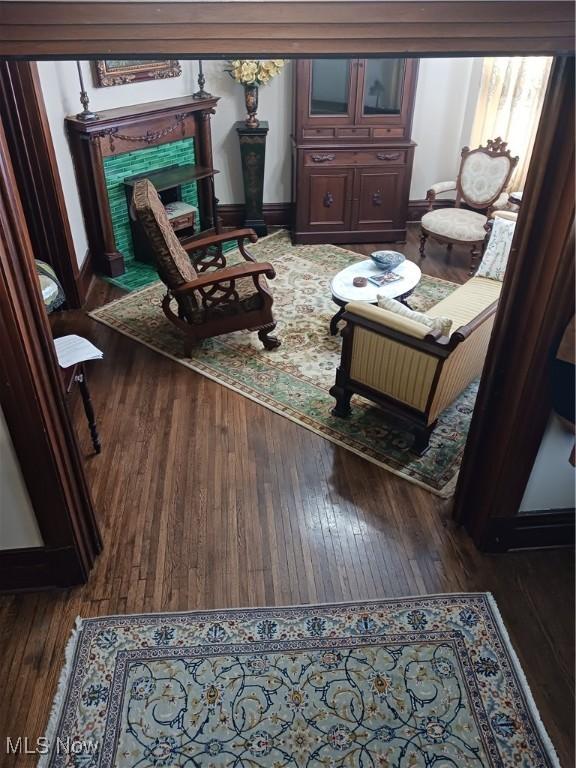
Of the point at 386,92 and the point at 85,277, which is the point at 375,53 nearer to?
the point at 85,277

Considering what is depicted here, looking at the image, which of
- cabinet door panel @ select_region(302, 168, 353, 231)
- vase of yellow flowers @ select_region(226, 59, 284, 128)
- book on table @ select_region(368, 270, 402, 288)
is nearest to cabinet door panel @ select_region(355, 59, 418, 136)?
cabinet door panel @ select_region(302, 168, 353, 231)

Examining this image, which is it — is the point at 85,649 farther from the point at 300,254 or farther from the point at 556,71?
the point at 300,254

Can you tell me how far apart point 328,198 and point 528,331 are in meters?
3.68

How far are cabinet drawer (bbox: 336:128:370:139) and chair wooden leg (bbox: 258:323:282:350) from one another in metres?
2.23

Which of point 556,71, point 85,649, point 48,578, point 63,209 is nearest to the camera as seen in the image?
point 556,71

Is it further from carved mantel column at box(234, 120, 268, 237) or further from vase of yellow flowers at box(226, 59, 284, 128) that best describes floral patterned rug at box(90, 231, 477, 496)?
vase of yellow flowers at box(226, 59, 284, 128)

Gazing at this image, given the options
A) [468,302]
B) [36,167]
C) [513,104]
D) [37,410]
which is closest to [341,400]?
[468,302]

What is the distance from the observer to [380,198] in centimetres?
571

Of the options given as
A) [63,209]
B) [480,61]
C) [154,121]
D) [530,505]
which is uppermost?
[480,61]

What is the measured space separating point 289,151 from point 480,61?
6.16ft

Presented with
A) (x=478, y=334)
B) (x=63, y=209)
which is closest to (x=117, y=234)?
(x=63, y=209)

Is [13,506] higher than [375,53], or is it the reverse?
[375,53]

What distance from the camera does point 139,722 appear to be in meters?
2.16

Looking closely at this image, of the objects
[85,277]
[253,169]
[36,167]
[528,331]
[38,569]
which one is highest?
[36,167]
